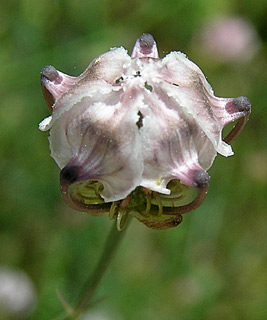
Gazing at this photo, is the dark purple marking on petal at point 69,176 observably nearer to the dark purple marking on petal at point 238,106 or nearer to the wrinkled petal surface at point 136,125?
the wrinkled petal surface at point 136,125

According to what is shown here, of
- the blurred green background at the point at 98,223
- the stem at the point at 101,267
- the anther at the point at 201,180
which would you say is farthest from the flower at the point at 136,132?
the blurred green background at the point at 98,223

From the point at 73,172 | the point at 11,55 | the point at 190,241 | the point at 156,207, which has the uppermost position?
the point at 73,172

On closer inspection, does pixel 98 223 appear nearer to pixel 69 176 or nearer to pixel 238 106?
pixel 238 106

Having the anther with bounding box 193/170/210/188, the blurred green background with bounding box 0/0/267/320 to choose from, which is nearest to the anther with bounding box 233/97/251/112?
the anther with bounding box 193/170/210/188

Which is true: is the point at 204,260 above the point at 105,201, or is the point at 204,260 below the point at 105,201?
below

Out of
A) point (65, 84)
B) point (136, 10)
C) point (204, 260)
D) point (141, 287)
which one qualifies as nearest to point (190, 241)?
point (204, 260)

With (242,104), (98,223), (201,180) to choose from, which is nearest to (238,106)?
(242,104)

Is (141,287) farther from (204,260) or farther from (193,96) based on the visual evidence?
(193,96)

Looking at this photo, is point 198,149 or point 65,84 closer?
point 198,149
